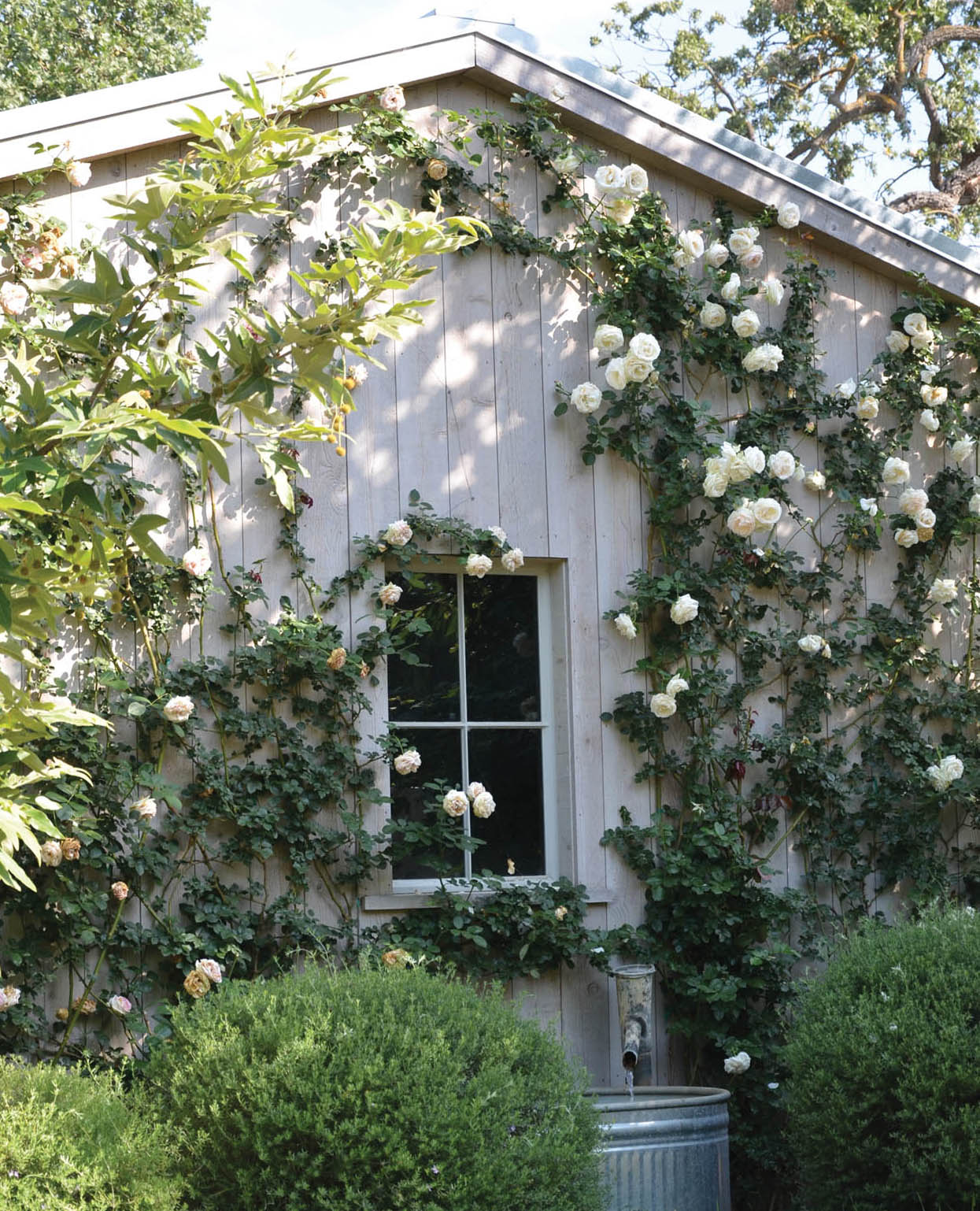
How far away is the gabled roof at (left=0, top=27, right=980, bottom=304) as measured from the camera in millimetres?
4453

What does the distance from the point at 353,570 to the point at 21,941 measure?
65.4 inches

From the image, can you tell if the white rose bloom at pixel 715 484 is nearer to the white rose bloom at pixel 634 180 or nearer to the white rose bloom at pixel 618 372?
the white rose bloom at pixel 618 372

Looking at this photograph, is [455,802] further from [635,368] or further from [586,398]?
[635,368]

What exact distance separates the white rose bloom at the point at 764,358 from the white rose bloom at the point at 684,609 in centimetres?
104

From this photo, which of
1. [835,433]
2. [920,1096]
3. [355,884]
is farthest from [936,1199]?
[835,433]

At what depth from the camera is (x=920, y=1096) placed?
369 centimetres

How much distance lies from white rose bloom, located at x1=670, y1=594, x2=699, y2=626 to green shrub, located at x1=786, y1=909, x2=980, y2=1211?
1486 mm

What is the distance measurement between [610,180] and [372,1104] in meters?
3.71

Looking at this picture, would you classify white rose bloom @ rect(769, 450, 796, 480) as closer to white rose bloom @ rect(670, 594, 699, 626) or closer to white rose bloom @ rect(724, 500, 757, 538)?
white rose bloom @ rect(724, 500, 757, 538)

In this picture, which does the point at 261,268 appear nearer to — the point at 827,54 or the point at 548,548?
the point at 548,548

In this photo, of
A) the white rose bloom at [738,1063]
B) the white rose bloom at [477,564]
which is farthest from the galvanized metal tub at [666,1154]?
the white rose bloom at [477,564]

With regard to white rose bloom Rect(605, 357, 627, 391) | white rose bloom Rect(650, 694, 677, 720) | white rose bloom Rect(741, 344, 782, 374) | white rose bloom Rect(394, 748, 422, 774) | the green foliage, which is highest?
the green foliage

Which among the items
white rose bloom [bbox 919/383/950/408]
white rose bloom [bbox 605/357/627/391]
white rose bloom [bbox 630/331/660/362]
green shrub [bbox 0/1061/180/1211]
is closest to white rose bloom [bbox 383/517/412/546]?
white rose bloom [bbox 605/357/627/391]

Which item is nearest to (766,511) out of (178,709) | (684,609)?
(684,609)
